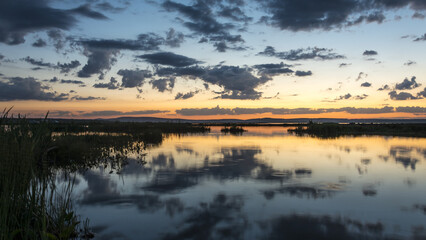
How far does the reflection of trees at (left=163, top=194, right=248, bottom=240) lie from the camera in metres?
8.66

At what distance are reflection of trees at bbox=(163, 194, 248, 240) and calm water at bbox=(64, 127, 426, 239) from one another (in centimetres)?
3

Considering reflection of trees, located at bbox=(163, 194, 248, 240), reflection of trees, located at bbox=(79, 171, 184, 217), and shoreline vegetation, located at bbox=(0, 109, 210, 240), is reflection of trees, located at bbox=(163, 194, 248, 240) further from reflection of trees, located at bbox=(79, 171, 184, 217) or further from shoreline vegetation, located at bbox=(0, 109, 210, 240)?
shoreline vegetation, located at bbox=(0, 109, 210, 240)

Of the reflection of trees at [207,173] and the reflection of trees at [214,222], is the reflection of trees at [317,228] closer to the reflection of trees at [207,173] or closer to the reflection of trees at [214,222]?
the reflection of trees at [214,222]

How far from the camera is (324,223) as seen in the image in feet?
31.1

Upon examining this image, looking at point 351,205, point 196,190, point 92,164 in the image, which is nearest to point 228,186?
point 196,190

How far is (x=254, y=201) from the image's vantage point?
39.2 feet

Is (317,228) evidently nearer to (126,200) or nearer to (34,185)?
(126,200)

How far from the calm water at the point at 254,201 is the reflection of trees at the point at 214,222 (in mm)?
29

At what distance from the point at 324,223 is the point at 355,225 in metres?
0.92

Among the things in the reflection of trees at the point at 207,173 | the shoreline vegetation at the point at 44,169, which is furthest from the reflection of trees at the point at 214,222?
the reflection of trees at the point at 207,173

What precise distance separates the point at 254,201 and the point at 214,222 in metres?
2.82

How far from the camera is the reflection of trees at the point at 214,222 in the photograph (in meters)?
8.66

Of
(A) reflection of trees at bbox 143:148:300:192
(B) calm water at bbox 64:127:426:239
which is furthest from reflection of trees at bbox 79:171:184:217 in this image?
(A) reflection of trees at bbox 143:148:300:192

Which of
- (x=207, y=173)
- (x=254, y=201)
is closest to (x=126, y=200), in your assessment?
(x=254, y=201)
